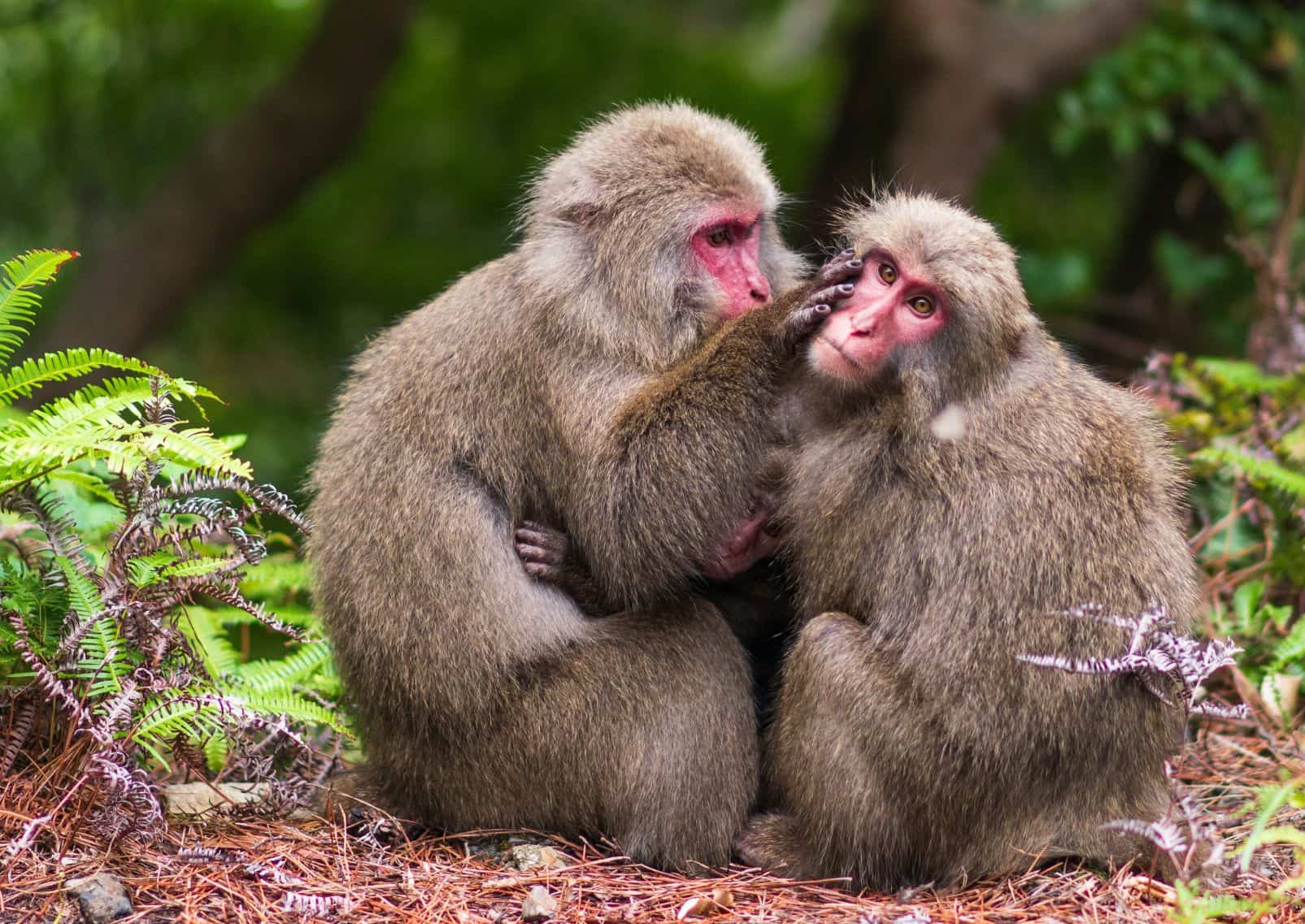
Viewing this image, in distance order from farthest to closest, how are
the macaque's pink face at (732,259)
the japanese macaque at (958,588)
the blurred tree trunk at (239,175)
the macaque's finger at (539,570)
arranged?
the blurred tree trunk at (239,175), the macaque's pink face at (732,259), the macaque's finger at (539,570), the japanese macaque at (958,588)

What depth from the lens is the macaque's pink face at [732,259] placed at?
15.0 ft

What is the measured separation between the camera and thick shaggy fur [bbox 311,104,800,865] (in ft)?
13.7

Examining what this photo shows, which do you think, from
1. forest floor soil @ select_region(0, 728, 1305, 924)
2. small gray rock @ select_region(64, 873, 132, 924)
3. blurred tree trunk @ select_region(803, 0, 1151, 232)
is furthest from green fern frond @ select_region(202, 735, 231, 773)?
blurred tree trunk @ select_region(803, 0, 1151, 232)

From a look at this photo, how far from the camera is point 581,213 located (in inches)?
183

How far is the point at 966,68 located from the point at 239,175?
4.55 meters

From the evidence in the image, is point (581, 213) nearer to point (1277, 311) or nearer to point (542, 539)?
point (542, 539)

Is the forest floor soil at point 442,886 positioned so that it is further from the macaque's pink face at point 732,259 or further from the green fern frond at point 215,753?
the macaque's pink face at point 732,259

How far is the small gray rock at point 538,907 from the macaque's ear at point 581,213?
2160mm

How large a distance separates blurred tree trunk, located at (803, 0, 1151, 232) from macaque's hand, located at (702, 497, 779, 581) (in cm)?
437

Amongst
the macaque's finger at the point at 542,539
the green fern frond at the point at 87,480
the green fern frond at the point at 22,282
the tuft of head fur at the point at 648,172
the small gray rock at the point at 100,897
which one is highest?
the tuft of head fur at the point at 648,172

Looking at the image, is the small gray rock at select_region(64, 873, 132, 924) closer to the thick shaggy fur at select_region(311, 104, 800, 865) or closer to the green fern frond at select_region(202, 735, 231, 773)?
the green fern frond at select_region(202, 735, 231, 773)

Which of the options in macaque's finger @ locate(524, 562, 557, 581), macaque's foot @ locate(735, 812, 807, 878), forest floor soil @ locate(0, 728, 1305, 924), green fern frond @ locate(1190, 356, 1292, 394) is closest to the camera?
forest floor soil @ locate(0, 728, 1305, 924)

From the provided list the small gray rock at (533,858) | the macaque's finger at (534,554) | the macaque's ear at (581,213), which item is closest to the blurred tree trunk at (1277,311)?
the macaque's ear at (581,213)

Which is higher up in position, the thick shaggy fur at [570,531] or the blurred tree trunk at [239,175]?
the blurred tree trunk at [239,175]
